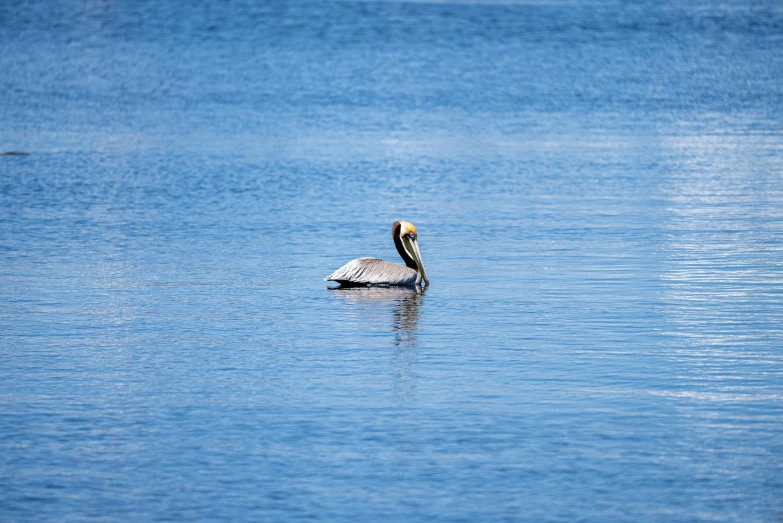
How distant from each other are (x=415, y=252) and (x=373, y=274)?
21.2 inches

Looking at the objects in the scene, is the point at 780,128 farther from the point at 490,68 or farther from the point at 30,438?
the point at 30,438

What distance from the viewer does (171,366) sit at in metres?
10.8

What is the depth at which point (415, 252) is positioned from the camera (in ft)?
48.5

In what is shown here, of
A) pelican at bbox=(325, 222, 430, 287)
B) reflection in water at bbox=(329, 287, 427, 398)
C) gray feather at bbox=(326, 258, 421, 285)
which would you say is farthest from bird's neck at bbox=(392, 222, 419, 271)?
reflection in water at bbox=(329, 287, 427, 398)

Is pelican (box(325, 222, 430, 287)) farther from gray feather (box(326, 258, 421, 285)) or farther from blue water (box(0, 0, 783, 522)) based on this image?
blue water (box(0, 0, 783, 522))

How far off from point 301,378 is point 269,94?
32975 mm

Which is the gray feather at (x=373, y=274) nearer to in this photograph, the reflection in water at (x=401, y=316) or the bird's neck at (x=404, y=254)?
the reflection in water at (x=401, y=316)

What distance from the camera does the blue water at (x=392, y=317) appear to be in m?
8.04

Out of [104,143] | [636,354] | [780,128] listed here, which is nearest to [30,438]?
[636,354]

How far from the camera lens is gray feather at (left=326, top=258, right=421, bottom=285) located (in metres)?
14.4

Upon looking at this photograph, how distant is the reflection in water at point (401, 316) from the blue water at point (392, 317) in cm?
5

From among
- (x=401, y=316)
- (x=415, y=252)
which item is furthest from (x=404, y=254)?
(x=401, y=316)

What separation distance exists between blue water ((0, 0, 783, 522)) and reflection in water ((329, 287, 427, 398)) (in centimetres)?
5

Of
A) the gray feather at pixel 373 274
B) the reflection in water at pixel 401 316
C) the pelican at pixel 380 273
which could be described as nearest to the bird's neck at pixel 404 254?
the pelican at pixel 380 273
